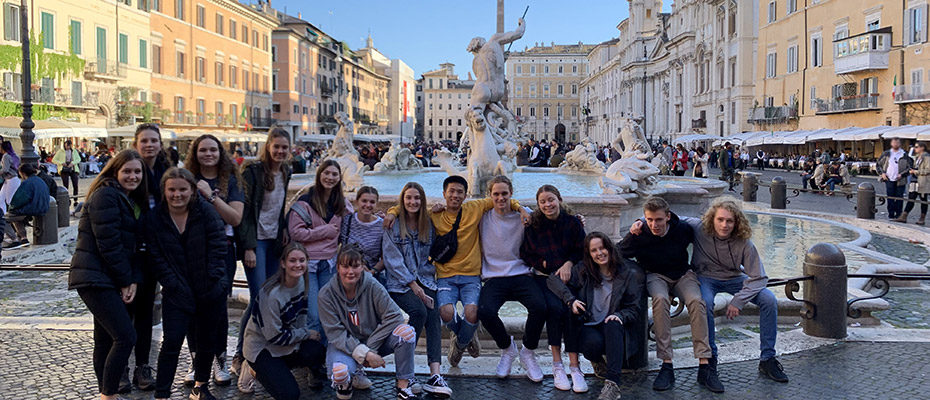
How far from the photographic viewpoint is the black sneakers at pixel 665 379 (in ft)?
14.4

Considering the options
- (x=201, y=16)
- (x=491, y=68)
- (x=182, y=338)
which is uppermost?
(x=201, y=16)

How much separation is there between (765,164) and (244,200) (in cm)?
3878

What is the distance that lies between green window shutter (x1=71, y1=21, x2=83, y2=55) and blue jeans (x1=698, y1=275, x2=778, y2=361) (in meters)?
29.8

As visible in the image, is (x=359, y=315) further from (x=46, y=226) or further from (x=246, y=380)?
(x=46, y=226)

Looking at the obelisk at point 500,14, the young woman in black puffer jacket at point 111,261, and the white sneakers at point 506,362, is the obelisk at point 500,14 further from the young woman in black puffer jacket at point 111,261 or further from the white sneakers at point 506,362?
the young woman in black puffer jacket at point 111,261

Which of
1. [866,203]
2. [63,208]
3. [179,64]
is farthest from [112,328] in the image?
[179,64]

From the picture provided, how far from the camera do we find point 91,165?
26.6 meters

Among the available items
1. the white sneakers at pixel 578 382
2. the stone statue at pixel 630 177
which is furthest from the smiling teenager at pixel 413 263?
the stone statue at pixel 630 177

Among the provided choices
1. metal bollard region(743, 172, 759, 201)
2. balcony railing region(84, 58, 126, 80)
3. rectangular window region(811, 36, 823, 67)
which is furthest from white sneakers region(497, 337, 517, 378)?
rectangular window region(811, 36, 823, 67)

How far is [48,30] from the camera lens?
1091 inches

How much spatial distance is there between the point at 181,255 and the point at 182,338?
0.44 meters

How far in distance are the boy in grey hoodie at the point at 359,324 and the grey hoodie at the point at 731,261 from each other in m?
1.90

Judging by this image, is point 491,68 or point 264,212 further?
point 491,68

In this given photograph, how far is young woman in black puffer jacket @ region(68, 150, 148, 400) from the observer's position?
377 cm
